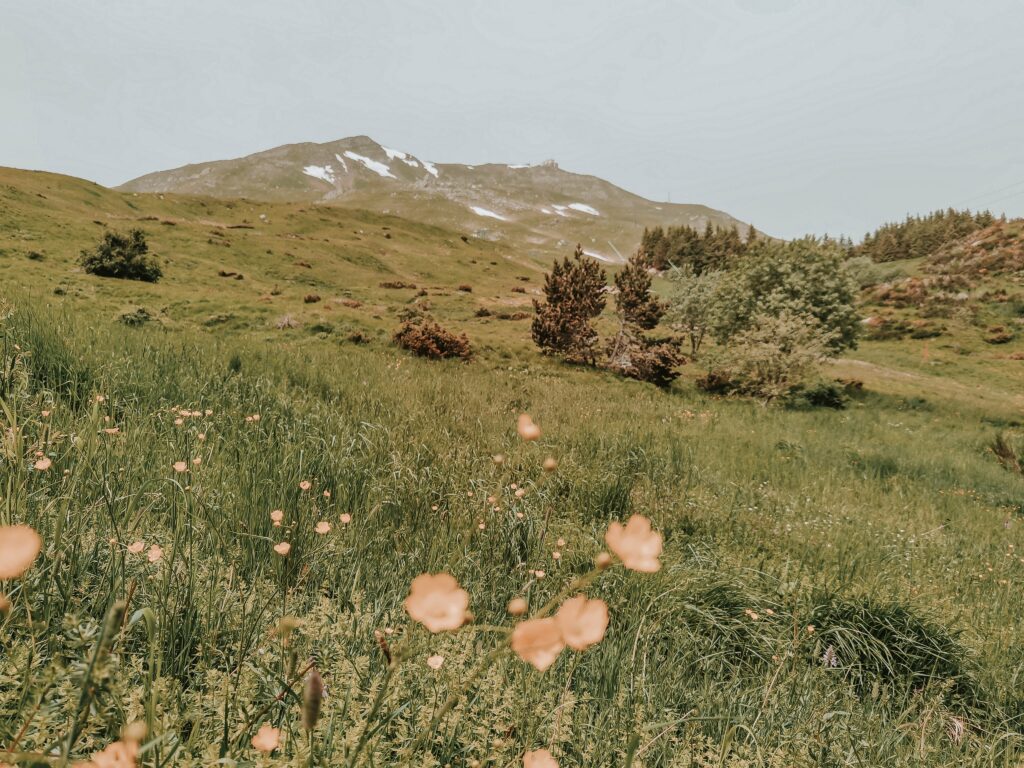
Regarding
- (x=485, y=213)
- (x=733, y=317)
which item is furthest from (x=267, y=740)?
(x=485, y=213)

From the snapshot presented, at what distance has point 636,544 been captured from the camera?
2.47ft

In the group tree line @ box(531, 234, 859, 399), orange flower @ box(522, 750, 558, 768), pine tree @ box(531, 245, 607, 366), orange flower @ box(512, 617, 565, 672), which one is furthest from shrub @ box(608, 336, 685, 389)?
orange flower @ box(512, 617, 565, 672)

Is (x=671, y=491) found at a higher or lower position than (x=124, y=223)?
lower

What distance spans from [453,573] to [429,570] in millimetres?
152

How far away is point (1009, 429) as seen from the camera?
15.2 meters

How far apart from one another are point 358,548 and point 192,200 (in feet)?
218

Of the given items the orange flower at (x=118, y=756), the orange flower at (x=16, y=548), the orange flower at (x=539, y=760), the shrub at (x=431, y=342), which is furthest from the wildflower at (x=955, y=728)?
the shrub at (x=431, y=342)

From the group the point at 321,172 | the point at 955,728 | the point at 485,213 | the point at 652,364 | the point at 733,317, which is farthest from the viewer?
the point at 321,172

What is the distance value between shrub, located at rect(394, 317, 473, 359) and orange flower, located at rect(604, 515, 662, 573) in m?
14.0

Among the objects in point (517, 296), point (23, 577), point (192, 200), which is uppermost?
point (192, 200)

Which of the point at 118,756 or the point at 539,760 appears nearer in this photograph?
the point at 118,756

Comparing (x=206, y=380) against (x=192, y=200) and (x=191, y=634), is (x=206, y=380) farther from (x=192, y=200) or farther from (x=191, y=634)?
(x=192, y=200)

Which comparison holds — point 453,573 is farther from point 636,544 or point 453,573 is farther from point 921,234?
point 921,234

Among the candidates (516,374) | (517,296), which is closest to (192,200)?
(517,296)
